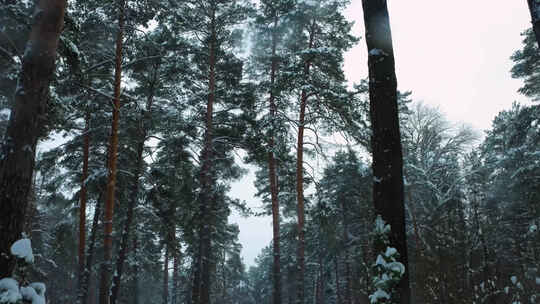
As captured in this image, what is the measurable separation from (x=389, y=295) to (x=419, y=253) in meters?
7.44

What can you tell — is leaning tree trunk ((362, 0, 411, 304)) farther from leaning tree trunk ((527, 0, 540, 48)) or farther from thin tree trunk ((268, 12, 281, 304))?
thin tree trunk ((268, 12, 281, 304))

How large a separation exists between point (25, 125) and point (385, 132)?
16.3 ft

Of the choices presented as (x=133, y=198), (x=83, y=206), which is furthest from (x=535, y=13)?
Result: (x=83, y=206)

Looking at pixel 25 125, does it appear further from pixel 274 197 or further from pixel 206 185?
pixel 274 197

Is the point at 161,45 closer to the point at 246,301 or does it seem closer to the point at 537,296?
the point at 537,296

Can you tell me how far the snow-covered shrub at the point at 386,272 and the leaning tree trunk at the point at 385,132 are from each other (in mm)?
81

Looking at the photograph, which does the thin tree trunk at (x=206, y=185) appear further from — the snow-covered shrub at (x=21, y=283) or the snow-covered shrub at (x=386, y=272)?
the snow-covered shrub at (x=386, y=272)

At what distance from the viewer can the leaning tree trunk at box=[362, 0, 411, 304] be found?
3.91 m

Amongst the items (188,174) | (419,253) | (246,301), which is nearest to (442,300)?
(419,253)

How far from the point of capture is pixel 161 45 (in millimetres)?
12977

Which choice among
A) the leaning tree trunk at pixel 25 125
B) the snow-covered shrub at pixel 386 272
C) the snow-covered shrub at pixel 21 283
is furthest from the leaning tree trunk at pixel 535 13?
the leaning tree trunk at pixel 25 125

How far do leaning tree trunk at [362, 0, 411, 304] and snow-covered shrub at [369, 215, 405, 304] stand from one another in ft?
0.26

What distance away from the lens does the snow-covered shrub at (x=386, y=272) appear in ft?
11.8

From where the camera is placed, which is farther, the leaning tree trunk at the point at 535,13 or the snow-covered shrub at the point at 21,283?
the leaning tree trunk at the point at 535,13
